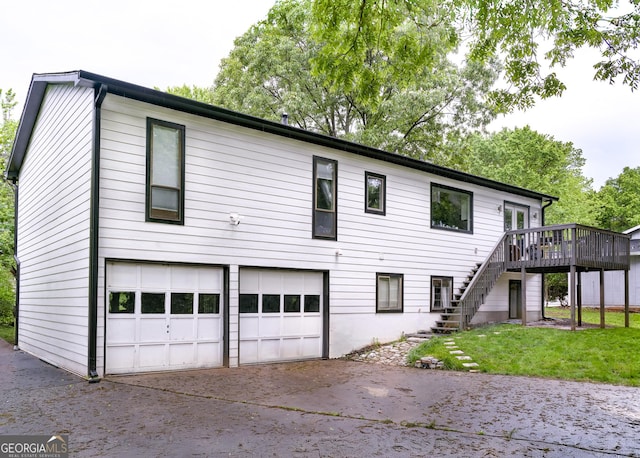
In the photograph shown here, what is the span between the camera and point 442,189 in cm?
1576

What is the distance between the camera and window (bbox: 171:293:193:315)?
32.6ft

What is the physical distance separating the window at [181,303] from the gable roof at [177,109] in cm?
372

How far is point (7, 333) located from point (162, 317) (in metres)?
13.3

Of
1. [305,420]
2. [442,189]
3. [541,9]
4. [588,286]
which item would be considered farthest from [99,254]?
[588,286]

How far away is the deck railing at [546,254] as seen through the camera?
14.1 metres

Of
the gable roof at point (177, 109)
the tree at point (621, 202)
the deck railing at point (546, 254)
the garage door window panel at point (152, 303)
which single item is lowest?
the garage door window panel at point (152, 303)

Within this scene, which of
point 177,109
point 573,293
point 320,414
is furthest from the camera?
point 573,293

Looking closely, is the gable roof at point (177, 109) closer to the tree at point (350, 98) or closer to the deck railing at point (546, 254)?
the deck railing at point (546, 254)

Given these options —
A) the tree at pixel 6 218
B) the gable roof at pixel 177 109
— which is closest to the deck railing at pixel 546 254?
the gable roof at pixel 177 109

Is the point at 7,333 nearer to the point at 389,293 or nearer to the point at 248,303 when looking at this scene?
the point at 248,303

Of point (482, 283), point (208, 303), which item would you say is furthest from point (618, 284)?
point (208, 303)

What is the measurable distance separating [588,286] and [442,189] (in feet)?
57.9

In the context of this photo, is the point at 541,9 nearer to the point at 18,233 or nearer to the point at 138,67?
the point at 18,233

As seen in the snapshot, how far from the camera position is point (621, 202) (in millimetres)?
44625
